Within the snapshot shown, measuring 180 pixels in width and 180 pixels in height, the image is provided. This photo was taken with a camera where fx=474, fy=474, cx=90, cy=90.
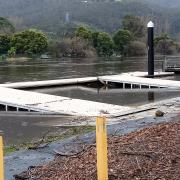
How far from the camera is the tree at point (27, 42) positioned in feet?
162

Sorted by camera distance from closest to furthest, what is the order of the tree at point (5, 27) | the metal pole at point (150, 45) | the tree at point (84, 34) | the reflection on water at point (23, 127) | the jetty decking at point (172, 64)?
the reflection on water at point (23, 127)
the metal pole at point (150, 45)
the jetty decking at point (172, 64)
the tree at point (84, 34)
the tree at point (5, 27)

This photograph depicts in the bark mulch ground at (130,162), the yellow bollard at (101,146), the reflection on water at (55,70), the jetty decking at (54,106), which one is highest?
the yellow bollard at (101,146)

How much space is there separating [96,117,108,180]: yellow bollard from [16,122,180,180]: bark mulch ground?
22 centimetres

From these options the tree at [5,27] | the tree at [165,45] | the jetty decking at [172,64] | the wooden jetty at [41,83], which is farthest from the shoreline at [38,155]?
the tree at [5,27]

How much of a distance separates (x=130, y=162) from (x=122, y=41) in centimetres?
5180

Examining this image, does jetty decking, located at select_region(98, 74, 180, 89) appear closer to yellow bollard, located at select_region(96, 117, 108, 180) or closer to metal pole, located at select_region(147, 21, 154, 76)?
metal pole, located at select_region(147, 21, 154, 76)

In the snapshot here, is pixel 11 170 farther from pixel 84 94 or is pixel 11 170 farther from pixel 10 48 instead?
pixel 10 48

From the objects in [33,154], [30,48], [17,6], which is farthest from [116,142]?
[17,6]

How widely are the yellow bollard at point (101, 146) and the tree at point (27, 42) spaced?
45.4 m

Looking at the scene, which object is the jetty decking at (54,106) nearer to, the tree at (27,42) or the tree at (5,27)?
the tree at (27,42)

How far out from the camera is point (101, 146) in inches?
175

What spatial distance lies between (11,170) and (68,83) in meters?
15.4

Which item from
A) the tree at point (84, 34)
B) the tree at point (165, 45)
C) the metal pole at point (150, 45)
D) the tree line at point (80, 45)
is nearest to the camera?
the metal pole at point (150, 45)

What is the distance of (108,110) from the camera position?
42.3ft
